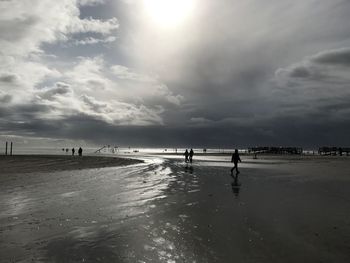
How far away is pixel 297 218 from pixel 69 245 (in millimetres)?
8028

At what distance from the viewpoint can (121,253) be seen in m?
7.82

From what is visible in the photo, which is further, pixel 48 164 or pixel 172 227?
pixel 48 164

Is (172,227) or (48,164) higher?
(48,164)

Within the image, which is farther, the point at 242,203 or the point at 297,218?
the point at 242,203

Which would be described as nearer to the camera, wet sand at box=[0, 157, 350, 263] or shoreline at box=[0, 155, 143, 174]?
wet sand at box=[0, 157, 350, 263]

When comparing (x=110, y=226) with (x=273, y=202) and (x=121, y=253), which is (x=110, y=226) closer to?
(x=121, y=253)

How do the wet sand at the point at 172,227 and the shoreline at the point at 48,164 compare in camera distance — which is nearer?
the wet sand at the point at 172,227

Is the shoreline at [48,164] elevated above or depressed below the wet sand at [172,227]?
above

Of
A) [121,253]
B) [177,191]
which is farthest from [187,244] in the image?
[177,191]

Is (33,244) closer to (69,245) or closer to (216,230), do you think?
(69,245)

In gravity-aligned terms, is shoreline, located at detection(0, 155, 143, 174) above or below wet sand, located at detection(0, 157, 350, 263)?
above

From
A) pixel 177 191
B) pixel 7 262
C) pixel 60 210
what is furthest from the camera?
pixel 177 191

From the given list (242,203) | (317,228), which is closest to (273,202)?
(242,203)

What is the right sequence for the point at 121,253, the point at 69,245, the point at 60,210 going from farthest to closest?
the point at 60,210 → the point at 69,245 → the point at 121,253
